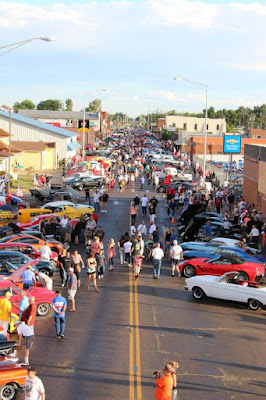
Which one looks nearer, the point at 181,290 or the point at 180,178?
the point at 181,290

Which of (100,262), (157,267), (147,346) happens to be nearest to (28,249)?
(100,262)

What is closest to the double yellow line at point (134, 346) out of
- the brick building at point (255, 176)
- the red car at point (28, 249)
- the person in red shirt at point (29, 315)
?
the person in red shirt at point (29, 315)

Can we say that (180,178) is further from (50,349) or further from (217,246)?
(50,349)

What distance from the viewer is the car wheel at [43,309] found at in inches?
652

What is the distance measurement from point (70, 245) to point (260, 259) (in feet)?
29.6

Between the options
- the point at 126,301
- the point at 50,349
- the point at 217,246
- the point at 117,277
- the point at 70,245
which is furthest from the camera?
the point at 70,245

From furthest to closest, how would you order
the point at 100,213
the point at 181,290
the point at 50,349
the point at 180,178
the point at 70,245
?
the point at 180,178 < the point at 100,213 < the point at 70,245 < the point at 181,290 < the point at 50,349

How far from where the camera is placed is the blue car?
21.7m

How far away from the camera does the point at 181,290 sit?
66.3ft

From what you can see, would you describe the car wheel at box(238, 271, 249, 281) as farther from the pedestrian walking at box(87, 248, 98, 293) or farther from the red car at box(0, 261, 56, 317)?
the red car at box(0, 261, 56, 317)

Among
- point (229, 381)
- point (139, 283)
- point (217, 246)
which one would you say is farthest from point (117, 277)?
point (229, 381)

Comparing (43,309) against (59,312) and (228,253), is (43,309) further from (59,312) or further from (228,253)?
(228,253)

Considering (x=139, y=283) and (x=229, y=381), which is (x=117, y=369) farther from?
(x=139, y=283)

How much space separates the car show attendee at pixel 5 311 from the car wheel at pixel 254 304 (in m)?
7.46
